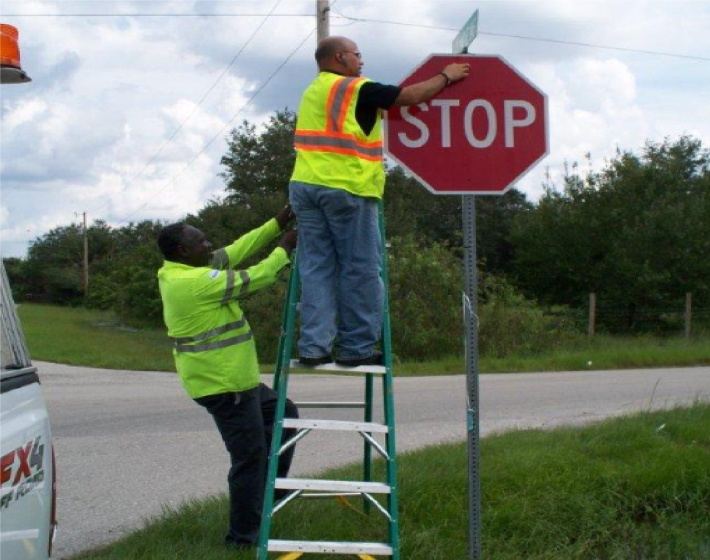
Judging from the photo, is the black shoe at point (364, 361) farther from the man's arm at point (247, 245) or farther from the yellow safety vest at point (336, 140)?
the man's arm at point (247, 245)

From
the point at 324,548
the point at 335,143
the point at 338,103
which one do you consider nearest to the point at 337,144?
the point at 335,143

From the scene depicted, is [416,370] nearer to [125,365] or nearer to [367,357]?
[125,365]

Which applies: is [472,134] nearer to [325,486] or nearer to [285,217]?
[285,217]

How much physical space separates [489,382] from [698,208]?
19.4 meters

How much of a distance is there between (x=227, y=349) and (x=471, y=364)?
4.55ft

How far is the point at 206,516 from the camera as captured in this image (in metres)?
5.67

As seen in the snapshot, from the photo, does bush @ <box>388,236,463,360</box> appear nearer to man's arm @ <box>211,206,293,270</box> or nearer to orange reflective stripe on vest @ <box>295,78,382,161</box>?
man's arm @ <box>211,206,293,270</box>

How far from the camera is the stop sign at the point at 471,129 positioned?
4.41 metres

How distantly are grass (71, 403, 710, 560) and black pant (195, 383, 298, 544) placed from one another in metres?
0.16

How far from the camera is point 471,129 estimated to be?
174 inches

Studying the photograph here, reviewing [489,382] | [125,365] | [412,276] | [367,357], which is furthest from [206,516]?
[412,276]

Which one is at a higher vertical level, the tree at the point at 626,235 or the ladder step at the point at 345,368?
the tree at the point at 626,235

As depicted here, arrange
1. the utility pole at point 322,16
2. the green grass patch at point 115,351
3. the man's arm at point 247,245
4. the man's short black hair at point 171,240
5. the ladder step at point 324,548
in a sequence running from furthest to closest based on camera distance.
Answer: the green grass patch at point 115,351 → the utility pole at point 322,16 → the man's arm at point 247,245 → the man's short black hair at point 171,240 → the ladder step at point 324,548

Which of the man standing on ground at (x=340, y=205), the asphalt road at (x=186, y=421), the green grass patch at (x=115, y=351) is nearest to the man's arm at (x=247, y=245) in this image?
the man standing on ground at (x=340, y=205)
